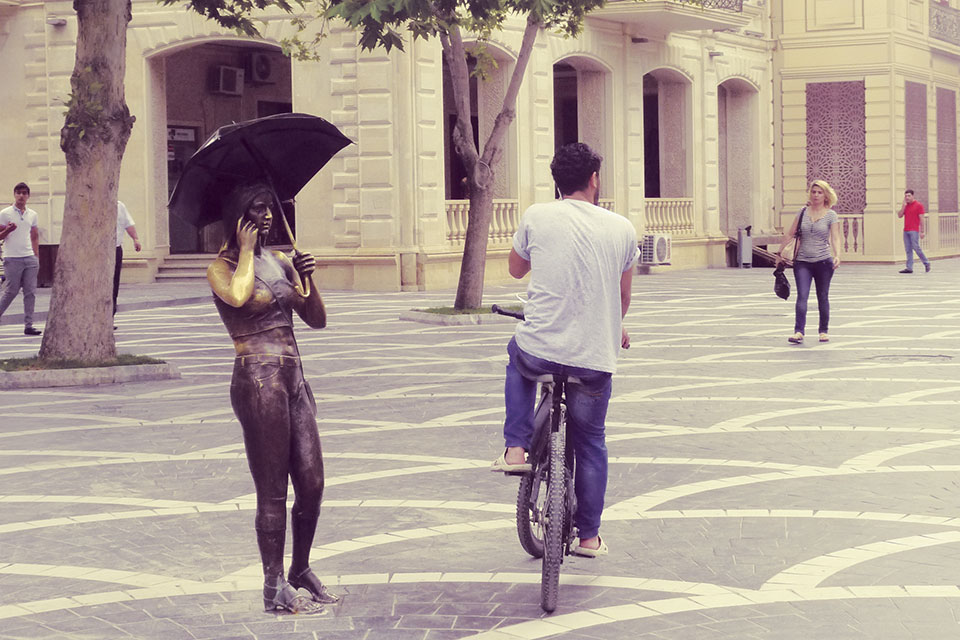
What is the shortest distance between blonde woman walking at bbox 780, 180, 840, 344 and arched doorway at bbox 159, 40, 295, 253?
53.9 feet

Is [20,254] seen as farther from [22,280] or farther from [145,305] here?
[145,305]

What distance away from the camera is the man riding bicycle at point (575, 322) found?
239 inches

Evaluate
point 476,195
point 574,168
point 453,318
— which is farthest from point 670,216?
point 574,168

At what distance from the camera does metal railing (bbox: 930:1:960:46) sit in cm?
4062

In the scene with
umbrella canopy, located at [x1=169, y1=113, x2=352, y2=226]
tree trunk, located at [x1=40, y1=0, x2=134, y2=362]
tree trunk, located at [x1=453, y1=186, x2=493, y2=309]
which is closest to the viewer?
umbrella canopy, located at [x1=169, y1=113, x2=352, y2=226]

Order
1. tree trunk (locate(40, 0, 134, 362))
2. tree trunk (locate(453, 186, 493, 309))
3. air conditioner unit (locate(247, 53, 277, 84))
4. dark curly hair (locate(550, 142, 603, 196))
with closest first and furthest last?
dark curly hair (locate(550, 142, 603, 196)) < tree trunk (locate(40, 0, 134, 362)) < tree trunk (locate(453, 186, 493, 309)) < air conditioner unit (locate(247, 53, 277, 84))

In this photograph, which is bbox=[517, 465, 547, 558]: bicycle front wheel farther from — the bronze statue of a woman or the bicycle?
the bronze statue of a woman

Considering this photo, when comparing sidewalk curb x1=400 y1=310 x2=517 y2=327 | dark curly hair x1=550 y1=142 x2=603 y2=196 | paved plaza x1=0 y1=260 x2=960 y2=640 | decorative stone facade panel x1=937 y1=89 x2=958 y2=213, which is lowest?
paved plaza x1=0 y1=260 x2=960 y2=640

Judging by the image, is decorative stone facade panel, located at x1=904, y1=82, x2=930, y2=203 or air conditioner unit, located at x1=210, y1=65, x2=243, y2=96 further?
decorative stone facade panel, located at x1=904, y1=82, x2=930, y2=203

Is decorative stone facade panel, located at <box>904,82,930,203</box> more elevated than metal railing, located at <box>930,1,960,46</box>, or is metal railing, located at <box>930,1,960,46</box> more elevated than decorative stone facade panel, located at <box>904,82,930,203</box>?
metal railing, located at <box>930,1,960,46</box>

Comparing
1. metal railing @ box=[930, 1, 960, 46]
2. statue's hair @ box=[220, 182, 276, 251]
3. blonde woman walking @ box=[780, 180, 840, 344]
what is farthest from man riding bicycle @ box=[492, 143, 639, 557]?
metal railing @ box=[930, 1, 960, 46]

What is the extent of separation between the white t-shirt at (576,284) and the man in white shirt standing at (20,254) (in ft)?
42.6

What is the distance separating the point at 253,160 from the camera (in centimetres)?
583

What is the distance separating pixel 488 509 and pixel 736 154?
32.0 m
